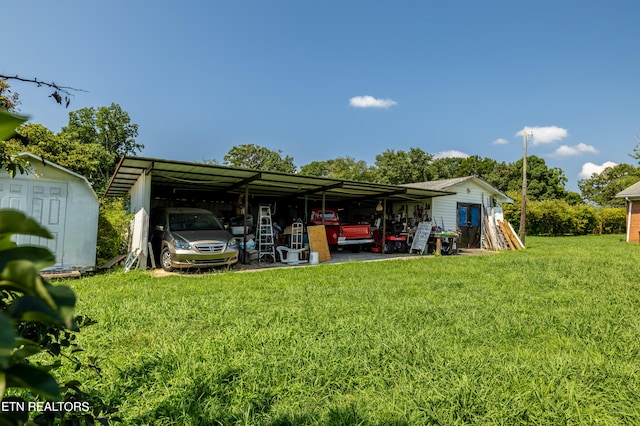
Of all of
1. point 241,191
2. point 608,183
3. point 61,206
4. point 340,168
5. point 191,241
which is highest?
point 340,168

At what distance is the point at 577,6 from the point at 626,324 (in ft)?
29.7

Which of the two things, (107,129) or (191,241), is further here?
(107,129)

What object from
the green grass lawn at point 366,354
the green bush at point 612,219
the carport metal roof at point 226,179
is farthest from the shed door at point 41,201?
the green bush at point 612,219

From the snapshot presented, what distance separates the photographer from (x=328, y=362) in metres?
3.04

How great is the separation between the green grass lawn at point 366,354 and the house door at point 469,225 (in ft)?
33.7

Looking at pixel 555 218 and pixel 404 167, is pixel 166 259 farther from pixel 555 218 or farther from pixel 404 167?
pixel 404 167

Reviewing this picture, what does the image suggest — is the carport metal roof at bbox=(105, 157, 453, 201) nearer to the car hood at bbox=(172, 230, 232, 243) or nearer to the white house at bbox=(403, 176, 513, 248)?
the white house at bbox=(403, 176, 513, 248)

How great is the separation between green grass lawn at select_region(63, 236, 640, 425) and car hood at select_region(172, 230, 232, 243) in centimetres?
227

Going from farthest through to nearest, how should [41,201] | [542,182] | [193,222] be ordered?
[542,182]
[193,222]
[41,201]

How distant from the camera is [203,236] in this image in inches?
332

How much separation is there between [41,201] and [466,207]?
1602 cm

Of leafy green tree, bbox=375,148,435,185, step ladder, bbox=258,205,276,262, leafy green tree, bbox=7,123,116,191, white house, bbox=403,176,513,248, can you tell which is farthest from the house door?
leafy green tree, bbox=7,123,116,191

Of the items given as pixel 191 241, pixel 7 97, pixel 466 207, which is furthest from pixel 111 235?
pixel 466 207

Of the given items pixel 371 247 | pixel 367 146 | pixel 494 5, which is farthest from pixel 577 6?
pixel 367 146
